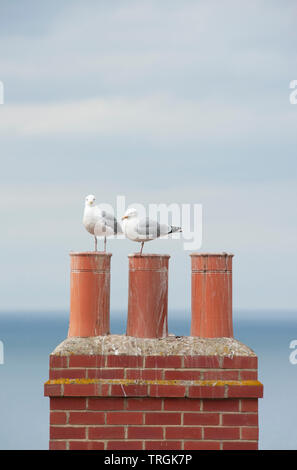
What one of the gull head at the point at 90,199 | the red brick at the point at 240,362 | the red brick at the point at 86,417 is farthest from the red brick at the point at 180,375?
the gull head at the point at 90,199

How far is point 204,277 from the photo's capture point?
5.38 metres

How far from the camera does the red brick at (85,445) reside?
5012mm

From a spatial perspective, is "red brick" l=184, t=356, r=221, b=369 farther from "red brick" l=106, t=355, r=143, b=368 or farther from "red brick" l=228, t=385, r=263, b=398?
"red brick" l=106, t=355, r=143, b=368

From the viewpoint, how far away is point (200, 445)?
5.01m

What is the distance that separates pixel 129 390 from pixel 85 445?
1.81ft

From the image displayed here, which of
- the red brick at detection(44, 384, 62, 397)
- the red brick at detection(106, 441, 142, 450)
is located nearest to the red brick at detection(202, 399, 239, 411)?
the red brick at detection(106, 441, 142, 450)

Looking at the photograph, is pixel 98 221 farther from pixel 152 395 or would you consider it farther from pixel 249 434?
pixel 249 434

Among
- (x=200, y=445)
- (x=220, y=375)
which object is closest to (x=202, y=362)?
(x=220, y=375)

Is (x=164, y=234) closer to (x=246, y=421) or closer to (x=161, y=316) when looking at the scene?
(x=161, y=316)

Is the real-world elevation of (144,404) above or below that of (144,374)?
below

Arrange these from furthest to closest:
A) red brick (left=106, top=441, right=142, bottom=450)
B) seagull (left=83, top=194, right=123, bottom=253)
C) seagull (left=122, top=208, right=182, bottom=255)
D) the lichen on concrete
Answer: seagull (left=83, top=194, right=123, bottom=253) < seagull (left=122, top=208, right=182, bottom=255) < the lichen on concrete < red brick (left=106, top=441, right=142, bottom=450)

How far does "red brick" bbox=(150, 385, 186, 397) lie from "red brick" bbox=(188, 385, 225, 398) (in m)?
0.07

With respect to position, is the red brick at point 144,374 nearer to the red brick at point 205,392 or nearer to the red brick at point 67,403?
the red brick at point 205,392

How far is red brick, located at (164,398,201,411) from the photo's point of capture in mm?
5027
